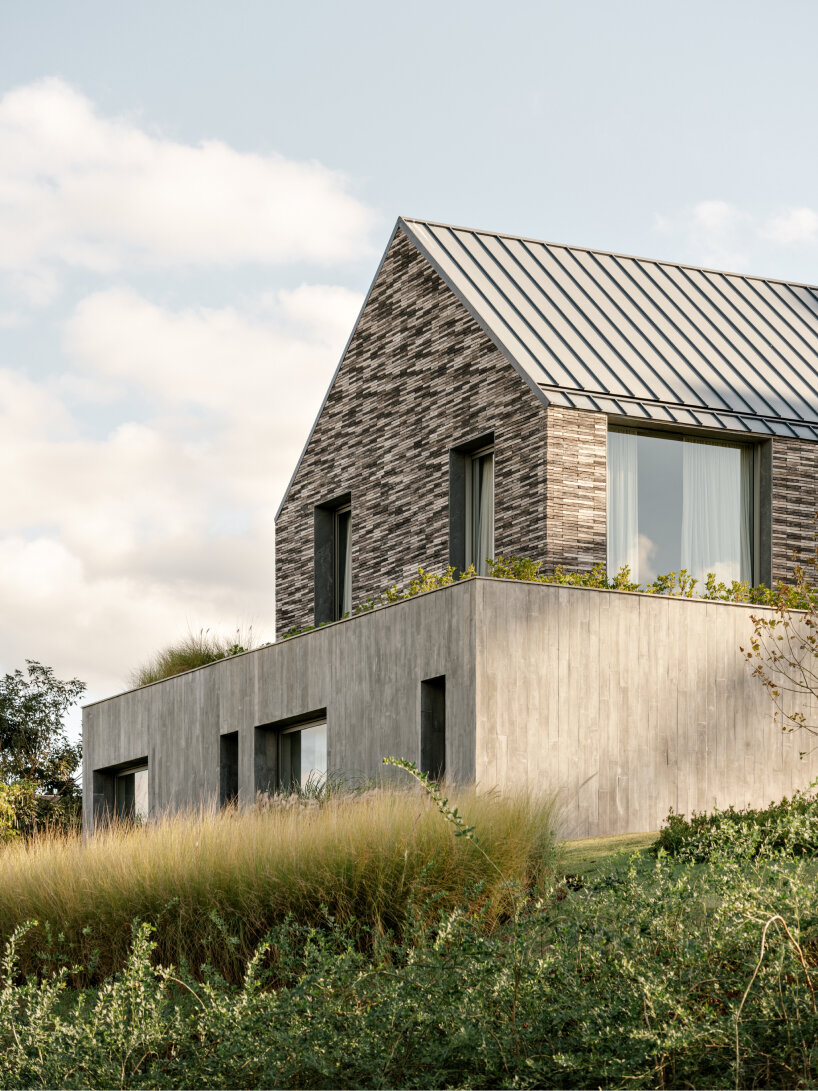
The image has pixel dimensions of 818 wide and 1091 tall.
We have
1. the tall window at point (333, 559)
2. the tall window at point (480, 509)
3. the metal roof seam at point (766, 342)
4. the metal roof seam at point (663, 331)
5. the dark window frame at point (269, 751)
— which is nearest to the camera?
the dark window frame at point (269, 751)

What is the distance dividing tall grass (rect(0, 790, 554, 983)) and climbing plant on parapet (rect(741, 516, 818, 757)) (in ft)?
13.0

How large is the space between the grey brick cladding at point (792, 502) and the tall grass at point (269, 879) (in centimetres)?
723

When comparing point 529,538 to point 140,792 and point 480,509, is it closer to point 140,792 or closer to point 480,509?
point 480,509

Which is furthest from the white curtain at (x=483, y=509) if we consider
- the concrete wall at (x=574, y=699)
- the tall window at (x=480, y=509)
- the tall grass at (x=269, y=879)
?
the tall grass at (x=269, y=879)

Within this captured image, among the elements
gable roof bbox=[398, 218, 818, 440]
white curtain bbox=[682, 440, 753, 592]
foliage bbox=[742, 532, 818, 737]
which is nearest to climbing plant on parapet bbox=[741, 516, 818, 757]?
foliage bbox=[742, 532, 818, 737]

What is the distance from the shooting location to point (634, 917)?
6516 mm

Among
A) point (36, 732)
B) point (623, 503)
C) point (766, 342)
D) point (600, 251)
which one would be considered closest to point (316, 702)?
point (623, 503)

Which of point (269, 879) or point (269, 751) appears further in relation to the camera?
point (269, 751)

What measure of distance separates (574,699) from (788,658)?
2324 millimetres

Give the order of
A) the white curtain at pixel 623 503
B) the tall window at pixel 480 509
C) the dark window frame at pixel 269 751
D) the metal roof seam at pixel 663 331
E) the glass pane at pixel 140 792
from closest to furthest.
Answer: the dark window frame at pixel 269 751 < the white curtain at pixel 623 503 < the tall window at pixel 480 509 < the metal roof seam at pixel 663 331 < the glass pane at pixel 140 792

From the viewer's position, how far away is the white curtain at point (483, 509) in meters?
16.7

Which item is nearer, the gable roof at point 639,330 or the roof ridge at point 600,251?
the gable roof at point 639,330

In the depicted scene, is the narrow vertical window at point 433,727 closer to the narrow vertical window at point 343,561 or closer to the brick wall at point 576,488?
the brick wall at point 576,488

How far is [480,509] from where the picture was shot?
17.0m
